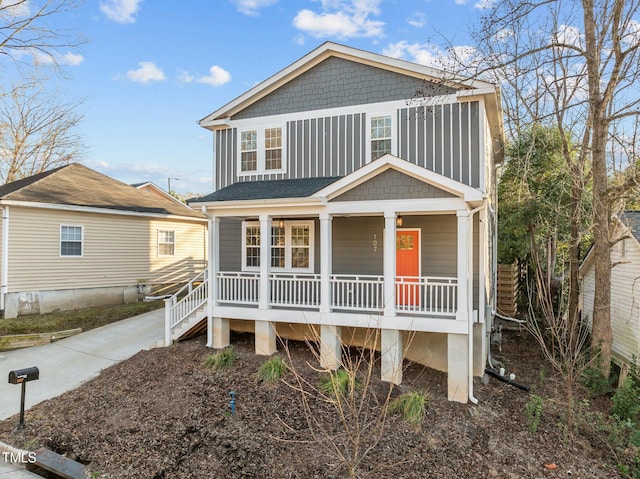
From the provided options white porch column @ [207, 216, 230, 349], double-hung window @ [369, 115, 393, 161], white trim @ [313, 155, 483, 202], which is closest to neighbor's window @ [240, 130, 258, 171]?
white porch column @ [207, 216, 230, 349]

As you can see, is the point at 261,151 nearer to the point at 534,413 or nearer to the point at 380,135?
the point at 380,135

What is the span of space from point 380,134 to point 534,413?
7143 mm

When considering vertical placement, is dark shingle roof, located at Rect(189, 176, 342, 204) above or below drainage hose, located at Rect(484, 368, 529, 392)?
above

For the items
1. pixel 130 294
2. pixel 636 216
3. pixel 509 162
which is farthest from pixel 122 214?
pixel 636 216

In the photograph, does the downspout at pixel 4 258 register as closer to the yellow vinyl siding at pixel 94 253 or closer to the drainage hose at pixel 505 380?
the yellow vinyl siding at pixel 94 253

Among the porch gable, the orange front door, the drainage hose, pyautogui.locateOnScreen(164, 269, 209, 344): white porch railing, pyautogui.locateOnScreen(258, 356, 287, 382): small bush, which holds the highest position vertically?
the porch gable

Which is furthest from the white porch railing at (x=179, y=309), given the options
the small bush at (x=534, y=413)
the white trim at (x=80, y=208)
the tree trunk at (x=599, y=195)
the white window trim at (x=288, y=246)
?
the tree trunk at (x=599, y=195)

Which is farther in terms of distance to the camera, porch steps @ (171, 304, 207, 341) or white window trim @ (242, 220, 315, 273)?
white window trim @ (242, 220, 315, 273)

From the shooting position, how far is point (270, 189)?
9.79 metres

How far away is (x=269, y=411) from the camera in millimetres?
6918

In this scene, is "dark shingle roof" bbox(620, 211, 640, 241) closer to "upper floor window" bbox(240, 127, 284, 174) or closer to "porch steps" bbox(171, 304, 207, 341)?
"upper floor window" bbox(240, 127, 284, 174)

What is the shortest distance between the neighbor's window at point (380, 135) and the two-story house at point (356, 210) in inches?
1.3

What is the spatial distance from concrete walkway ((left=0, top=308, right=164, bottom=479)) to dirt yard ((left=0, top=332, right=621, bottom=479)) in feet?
1.52

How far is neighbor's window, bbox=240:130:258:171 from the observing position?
11.3 m
